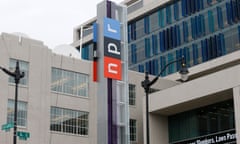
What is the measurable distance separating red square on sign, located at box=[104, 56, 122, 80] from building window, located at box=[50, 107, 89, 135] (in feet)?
48.9

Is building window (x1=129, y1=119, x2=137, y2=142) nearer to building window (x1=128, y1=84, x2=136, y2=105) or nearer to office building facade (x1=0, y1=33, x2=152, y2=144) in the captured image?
office building facade (x1=0, y1=33, x2=152, y2=144)

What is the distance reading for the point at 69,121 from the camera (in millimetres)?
49812

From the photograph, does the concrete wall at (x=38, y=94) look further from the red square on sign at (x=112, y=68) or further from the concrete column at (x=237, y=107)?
the red square on sign at (x=112, y=68)

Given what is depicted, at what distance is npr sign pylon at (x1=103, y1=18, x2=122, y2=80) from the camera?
1364 inches

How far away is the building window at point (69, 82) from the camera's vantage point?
164 feet

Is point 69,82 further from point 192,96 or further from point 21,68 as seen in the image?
point 192,96

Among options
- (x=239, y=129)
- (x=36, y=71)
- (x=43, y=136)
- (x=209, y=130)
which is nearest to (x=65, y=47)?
(x=36, y=71)

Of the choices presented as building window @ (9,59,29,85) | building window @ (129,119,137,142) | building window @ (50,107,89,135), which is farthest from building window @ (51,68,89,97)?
building window @ (129,119,137,142)

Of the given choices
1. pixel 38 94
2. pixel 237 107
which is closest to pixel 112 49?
pixel 237 107

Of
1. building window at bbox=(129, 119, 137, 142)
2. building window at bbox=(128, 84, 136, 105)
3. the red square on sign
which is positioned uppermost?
building window at bbox=(128, 84, 136, 105)

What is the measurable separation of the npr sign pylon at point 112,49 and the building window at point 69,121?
14907mm

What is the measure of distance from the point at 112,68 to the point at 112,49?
1217 mm

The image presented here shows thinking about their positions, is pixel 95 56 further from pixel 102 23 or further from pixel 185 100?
pixel 185 100

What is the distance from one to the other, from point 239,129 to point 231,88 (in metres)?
3.51
